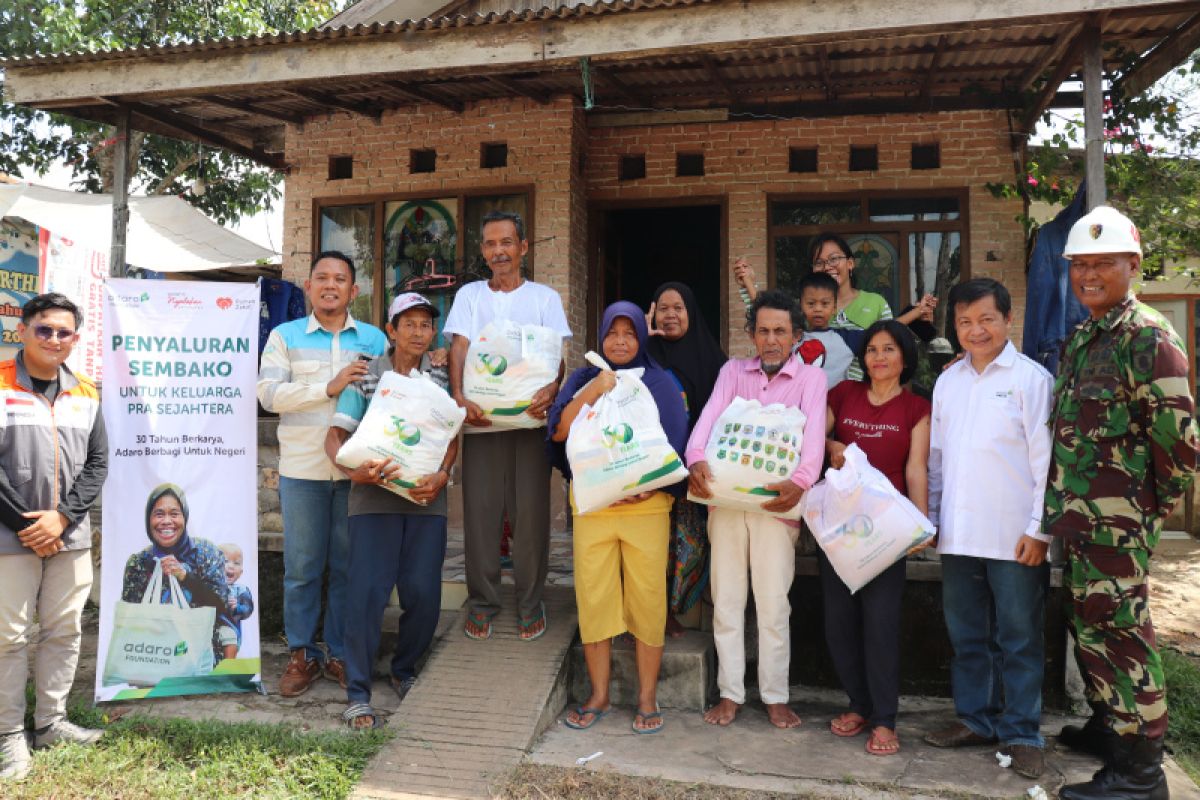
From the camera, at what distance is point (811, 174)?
6914 millimetres

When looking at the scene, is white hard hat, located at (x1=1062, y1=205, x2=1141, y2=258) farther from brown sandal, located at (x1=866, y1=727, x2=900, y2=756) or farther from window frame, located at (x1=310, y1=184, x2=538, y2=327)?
window frame, located at (x1=310, y1=184, x2=538, y2=327)

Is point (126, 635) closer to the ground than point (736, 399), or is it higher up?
closer to the ground

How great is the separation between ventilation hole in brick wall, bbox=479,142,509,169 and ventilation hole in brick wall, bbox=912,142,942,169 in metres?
A: 3.25

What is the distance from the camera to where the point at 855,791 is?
10.7 feet

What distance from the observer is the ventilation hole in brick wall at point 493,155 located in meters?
7.08

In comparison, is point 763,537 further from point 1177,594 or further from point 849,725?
point 1177,594

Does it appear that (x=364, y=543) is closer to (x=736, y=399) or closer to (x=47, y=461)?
(x=47, y=461)

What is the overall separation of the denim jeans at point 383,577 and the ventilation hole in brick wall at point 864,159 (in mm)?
4601

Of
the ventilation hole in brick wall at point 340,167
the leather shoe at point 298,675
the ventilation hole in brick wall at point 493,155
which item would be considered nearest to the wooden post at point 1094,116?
the ventilation hole in brick wall at point 493,155

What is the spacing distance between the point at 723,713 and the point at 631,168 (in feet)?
15.9

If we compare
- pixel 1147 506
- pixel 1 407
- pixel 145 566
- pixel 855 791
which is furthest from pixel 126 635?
pixel 1147 506

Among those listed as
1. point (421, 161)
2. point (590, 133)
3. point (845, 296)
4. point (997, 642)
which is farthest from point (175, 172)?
point (997, 642)

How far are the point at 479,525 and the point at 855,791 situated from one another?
197 cm

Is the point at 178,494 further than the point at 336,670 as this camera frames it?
No
